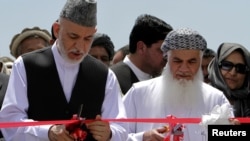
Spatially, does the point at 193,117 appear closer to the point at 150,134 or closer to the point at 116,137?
the point at 150,134

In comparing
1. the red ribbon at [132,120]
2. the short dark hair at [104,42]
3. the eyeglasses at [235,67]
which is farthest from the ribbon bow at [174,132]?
the short dark hair at [104,42]

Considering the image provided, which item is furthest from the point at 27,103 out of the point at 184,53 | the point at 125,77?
the point at 125,77

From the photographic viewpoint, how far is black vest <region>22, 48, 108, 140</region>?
6258mm

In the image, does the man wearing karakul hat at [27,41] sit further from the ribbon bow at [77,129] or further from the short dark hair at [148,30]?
the ribbon bow at [77,129]

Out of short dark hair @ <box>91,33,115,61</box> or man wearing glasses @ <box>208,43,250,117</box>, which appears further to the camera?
short dark hair @ <box>91,33,115,61</box>

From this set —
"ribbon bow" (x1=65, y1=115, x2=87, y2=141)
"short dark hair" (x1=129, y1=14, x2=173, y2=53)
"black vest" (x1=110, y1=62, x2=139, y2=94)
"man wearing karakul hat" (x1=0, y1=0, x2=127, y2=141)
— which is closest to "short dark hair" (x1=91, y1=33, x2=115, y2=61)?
"short dark hair" (x1=129, y1=14, x2=173, y2=53)

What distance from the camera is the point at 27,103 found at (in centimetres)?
619

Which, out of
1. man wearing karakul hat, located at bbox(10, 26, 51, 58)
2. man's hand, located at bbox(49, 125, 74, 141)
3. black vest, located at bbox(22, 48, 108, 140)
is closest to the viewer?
man's hand, located at bbox(49, 125, 74, 141)

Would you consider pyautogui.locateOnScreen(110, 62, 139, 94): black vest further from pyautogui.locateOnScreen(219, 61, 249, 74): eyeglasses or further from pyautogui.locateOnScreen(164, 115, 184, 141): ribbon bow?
pyautogui.locateOnScreen(164, 115, 184, 141): ribbon bow

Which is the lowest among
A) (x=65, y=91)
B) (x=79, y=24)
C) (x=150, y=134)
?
(x=150, y=134)

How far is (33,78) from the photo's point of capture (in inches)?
248

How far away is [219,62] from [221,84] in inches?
10.9

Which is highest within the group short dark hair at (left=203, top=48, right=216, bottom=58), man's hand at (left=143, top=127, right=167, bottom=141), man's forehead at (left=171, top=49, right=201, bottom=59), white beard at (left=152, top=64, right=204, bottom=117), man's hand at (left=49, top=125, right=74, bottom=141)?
man's forehead at (left=171, top=49, right=201, bottom=59)

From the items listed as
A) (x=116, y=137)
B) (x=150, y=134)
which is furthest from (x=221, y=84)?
(x=116, y=137)
